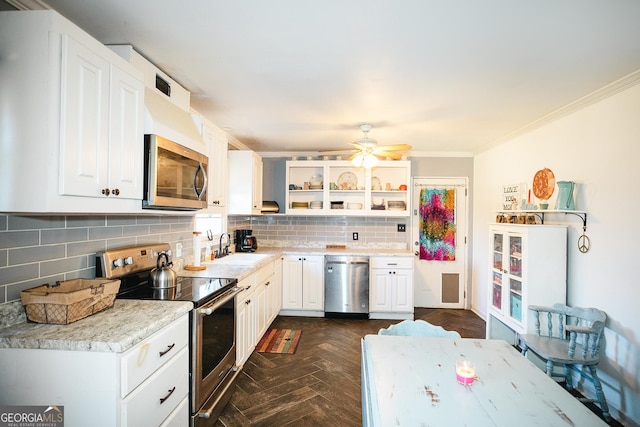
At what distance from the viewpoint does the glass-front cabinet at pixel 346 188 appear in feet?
15.4

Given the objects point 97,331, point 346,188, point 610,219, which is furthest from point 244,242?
point 610,219

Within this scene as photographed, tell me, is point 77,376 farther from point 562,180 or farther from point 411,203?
point 411,203

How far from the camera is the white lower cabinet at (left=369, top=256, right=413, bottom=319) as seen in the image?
4402mm

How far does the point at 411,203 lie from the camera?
16.4ft

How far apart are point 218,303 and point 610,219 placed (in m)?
2.99

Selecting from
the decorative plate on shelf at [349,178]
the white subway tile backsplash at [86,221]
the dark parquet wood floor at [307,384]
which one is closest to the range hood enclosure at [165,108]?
the white subway tile backsplash at [86,221]

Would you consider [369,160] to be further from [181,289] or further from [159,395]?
[159,395]

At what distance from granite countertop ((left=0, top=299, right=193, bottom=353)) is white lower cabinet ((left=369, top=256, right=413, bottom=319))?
10.4 feet

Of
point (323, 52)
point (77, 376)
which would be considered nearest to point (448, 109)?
point (323, 52)

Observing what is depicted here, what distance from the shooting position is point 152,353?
58.5 inches

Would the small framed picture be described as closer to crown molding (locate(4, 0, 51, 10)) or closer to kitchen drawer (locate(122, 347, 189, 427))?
kitchen drawer (locate(122, 347, 189, 427))

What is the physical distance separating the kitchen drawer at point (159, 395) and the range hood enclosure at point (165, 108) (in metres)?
1.32

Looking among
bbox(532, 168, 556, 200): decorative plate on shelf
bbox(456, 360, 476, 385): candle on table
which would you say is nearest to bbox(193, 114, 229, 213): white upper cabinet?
bbox(456, 360, 476, 385): candle on table

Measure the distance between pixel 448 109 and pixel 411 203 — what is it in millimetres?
2176
